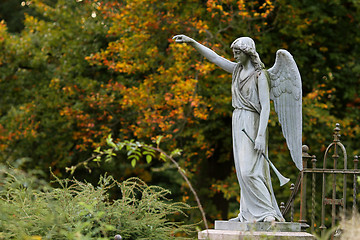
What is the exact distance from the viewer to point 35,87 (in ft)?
45.8

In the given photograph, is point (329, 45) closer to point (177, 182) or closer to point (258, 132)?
point (177, 182)

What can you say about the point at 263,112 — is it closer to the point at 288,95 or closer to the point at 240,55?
the point at 288,95

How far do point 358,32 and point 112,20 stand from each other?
17.2 ft

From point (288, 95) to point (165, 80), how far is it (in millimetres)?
5647

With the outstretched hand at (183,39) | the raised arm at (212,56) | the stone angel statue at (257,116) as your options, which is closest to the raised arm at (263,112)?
the stone angel statue at (257,116)

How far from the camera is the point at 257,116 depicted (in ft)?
20.3

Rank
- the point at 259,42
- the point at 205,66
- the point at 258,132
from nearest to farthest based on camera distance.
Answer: the point at 258,132 < the point at 205,66 < the point at 259,42

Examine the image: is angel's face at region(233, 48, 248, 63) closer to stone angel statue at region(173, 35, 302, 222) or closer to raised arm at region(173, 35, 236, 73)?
stone angel statue at region(173, 35, 302, 222)

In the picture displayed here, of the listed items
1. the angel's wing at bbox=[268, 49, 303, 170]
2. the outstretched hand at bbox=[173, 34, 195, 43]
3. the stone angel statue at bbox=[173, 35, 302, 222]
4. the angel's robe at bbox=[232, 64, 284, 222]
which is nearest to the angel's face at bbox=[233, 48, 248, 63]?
the stone angel statue at bbox=[173, 35, 302, 222]

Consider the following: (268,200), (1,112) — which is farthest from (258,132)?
(1,112)

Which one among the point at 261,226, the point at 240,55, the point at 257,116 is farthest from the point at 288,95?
the point at 261,226

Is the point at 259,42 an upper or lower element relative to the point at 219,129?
upper

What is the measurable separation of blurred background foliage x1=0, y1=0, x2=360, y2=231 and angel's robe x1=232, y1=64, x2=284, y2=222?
466 centimetres

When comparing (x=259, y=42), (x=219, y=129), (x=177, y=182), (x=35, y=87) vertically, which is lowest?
(x=177, y=182)
